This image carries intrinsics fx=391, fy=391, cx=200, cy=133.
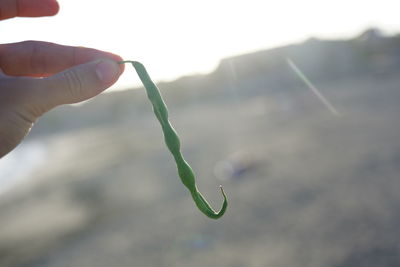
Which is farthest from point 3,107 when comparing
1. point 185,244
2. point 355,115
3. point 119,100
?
point 119,100

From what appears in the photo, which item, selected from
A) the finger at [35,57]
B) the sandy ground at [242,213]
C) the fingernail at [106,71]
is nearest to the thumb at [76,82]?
the fingernail at [106,71]

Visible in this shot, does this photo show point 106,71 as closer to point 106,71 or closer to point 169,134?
point 106,71

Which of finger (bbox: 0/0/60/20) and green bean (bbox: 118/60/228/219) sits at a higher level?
finger (bbox: 0/0/60/20)

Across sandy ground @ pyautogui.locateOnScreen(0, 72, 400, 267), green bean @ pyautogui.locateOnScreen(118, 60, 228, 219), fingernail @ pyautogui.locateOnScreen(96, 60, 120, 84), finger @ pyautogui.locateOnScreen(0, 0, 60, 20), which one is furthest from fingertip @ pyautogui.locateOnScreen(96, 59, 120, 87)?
sandy ground @ pyautogui.locateOnScreen(0, 72, 400, 267)

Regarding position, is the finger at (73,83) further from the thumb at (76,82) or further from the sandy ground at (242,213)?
the sandy ground at (242,213)

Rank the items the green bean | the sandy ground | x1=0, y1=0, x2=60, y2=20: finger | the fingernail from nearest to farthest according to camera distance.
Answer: the green bean
the fingernail
x1=0, y1=0, x2=60, y2=20: finger
the sandy ground

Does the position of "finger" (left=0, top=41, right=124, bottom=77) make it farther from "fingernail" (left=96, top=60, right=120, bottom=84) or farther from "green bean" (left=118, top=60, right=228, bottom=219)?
"green bean" (left=118, top=60, right=228, bottom=219)

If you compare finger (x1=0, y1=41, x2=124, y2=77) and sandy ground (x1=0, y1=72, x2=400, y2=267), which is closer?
finger (x1=0, y1=41, x2=124, y2=77)

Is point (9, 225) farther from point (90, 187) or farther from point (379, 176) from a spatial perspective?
point (379, 176)
